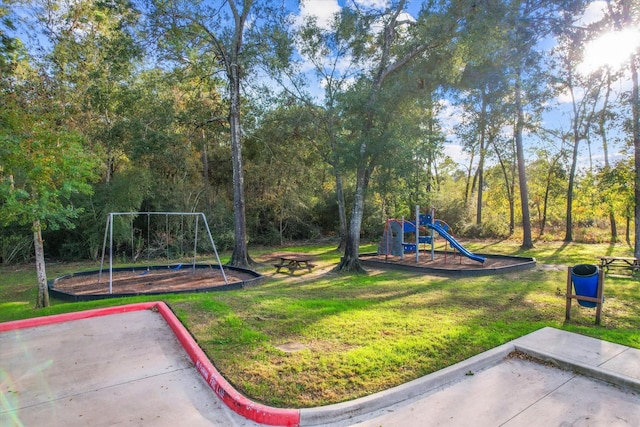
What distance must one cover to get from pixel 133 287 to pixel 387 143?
689 cm

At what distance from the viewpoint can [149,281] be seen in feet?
28.6

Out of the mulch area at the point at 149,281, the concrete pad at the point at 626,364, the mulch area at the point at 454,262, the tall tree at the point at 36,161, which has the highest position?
the tall tree at the point at 36,161

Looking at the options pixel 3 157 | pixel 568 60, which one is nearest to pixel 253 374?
pixel 3 157

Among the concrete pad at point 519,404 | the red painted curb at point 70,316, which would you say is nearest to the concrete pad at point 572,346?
the concrete pad at point 519,404

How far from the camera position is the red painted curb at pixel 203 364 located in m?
2.54

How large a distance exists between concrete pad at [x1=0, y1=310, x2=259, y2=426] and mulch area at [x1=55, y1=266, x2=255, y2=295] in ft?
11.0

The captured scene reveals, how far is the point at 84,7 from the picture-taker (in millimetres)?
13594

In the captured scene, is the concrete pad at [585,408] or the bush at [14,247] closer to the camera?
the concrete pad at [585,408]

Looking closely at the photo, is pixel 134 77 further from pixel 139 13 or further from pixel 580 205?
pixel 580 205

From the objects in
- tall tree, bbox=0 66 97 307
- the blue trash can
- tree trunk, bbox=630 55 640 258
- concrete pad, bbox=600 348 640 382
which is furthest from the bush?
tree trunk, bbox=630 55 640 258

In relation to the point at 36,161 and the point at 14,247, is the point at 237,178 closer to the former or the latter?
the point at 36,161

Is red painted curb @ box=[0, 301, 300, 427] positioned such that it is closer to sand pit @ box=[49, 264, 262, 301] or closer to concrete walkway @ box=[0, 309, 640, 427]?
concrete walkway @ box=[0, 309, 640, 427]

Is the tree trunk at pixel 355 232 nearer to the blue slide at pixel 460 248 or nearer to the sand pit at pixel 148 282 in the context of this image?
the sand pit at pixel 148 282

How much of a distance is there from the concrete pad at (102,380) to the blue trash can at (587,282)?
4.49 meters
